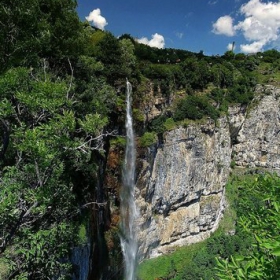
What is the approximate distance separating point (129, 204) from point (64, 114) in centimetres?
1875

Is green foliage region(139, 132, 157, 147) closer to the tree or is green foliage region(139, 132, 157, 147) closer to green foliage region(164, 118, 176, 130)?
green foliage region(164, 118, 176, 130)

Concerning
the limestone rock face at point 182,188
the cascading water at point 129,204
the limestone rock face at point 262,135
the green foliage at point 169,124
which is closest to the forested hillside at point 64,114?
the green foliage at point 169,124

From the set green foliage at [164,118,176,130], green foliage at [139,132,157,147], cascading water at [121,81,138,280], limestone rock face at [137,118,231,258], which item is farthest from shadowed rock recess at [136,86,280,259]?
cascading water at [121,81,138,280]

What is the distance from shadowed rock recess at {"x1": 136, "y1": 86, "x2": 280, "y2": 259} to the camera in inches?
1080

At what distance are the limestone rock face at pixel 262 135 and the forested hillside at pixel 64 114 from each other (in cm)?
265

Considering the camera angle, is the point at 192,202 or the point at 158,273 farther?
the point at 192,202

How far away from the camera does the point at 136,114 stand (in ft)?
78.5

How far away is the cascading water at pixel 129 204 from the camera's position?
23.5 meters

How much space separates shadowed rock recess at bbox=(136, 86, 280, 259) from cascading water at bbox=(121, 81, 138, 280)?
100 centimetres

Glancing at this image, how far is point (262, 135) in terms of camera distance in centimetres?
4172

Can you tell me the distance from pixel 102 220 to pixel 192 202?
14.6 meters

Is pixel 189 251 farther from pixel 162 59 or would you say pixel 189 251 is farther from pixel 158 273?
pixel 162 59

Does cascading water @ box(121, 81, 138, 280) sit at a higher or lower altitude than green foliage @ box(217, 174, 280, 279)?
lower

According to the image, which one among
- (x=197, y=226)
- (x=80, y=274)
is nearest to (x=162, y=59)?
(x=197, y=226)
